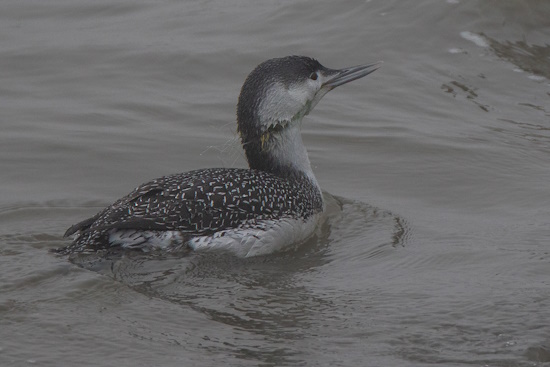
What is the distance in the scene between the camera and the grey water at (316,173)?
514 cm

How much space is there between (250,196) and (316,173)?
5.06ft

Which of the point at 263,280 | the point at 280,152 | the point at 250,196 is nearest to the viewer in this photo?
the point at 263,280

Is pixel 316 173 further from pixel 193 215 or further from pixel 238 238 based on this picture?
pixel 193 215

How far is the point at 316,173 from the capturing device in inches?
314

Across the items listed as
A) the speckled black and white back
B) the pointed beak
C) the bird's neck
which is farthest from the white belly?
the pointed beak

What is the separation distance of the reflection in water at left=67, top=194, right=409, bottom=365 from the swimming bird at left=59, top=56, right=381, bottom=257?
10cm

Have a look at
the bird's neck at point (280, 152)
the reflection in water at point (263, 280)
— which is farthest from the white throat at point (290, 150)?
the reflection in water at point (263, 280)

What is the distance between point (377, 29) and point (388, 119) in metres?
2.12

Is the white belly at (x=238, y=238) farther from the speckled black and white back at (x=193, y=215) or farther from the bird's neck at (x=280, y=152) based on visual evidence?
the bird's neck at (x=280, y=152)

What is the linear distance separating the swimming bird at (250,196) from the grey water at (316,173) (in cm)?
13

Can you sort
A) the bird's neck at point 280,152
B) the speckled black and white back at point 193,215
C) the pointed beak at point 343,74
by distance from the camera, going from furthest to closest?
1. the pointed beak at point 343,74
2. the bird's neck at point 280,152
3. the speckled black and white back at point 193,215

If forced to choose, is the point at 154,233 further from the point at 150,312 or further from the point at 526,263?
the point at 526,263

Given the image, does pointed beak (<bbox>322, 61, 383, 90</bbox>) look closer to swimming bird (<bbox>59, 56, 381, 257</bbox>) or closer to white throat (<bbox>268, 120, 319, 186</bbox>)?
swimming bird (<bbox>59, 56, 381, 257</bbox>)

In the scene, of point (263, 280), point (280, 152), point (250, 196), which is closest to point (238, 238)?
point (250, 196)
